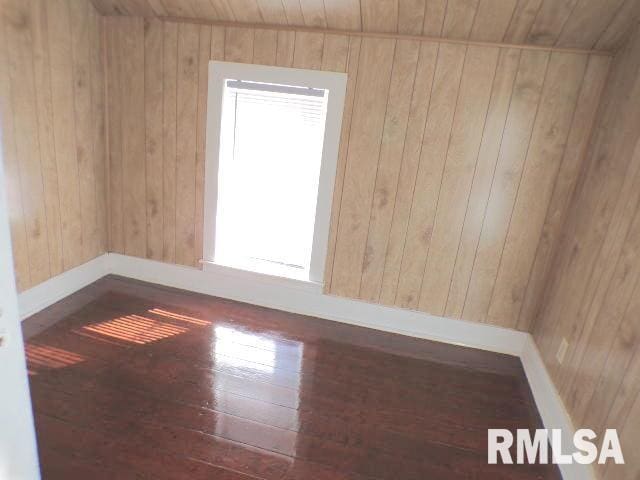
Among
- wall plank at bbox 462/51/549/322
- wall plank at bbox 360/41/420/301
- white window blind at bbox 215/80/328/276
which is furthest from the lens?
white window blind at bbox 215/80/328/276

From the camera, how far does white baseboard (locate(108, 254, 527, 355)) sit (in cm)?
280

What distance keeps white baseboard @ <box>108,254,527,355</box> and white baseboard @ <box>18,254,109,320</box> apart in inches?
Answer: 5.2

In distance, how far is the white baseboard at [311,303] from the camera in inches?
110

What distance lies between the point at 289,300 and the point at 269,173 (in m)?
0.88

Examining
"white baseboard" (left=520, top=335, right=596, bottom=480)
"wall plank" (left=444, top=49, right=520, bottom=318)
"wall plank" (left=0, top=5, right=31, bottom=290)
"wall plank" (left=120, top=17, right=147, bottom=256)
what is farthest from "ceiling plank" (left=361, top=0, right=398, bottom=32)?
"white baseboard" (left=520, top=335, right=596, bottom=480)

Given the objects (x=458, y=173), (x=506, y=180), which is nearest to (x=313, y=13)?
(x=458, y=173)

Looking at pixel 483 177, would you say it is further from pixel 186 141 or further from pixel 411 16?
pixel 186 141

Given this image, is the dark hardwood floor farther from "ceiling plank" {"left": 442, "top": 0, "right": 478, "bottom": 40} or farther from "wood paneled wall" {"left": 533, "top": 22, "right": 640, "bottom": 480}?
"ceiling plank" {"left": 442, "top": 0, "right": 478, "bottom": 40}

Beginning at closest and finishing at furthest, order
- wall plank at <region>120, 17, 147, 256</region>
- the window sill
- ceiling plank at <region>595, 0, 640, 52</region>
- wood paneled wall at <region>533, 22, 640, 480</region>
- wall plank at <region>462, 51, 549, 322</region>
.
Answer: wood paneled wall at <region>533, 22, 640, 480</region>, ceiling plank at <region>595, 0, 640, 52</region>, wall plank at <region>462, 51, 549, 322</region>, wall plank at <region>120, 17, 147, 256</region>, the window sill

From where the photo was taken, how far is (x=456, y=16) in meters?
2.22

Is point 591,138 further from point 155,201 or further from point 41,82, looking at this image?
point 41,82

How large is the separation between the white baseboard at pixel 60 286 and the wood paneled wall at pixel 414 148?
0.64 meters

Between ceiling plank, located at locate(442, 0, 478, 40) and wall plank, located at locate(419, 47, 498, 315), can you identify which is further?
wall plank, located at locate(419, 47, 498, 315)

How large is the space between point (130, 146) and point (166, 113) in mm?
375
